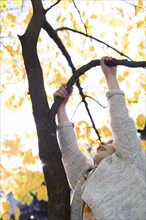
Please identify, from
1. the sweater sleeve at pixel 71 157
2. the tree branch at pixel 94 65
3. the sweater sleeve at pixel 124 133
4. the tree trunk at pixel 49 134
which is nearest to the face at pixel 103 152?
the sweater sleeve at pixel 71 157

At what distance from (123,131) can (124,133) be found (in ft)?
0.05

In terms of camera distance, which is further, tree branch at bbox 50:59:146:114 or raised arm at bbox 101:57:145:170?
tree branch at bbox 50:59:146:114

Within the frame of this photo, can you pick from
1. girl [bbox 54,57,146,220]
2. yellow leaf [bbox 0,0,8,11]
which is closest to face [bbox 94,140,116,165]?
girl [bbox 54,57,146,220]

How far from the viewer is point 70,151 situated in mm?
2637

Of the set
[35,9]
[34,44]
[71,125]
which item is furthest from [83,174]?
[35,9]

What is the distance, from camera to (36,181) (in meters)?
6.40

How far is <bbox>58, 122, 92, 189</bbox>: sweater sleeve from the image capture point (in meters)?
2.62

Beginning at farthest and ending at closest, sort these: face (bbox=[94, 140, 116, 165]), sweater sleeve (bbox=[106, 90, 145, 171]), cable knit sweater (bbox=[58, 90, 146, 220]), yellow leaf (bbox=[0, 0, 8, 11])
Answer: yellow leaf (bbox=[0, 0, 8, 11]) → face (bbox=[94, 140, 116, 165]) → sweater sleeve (bbox=[106, 90, 145, 171]) → cable knit sweater (bbox=[58, 90, 146, 220])

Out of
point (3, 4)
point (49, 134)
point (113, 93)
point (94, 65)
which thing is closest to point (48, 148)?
point (49, 134)

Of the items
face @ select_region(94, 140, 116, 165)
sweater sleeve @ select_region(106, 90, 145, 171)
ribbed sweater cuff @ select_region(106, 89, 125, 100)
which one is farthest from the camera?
face @ select_region(94, 140, 116, 165)

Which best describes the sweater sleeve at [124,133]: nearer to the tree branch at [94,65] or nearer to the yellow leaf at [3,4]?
the tree branch at [94,65]

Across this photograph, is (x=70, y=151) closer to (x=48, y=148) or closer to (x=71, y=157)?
(x=71, y=157)

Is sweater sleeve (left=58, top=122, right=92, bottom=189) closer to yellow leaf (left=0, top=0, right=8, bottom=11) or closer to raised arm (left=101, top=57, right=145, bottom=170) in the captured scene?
raised arm (left=101, top=57, right=145, bottom=170)

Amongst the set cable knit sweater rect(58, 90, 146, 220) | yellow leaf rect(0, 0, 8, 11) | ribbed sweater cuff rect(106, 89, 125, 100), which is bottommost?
cable knit sweater rect(58, 90, 146, 220)
